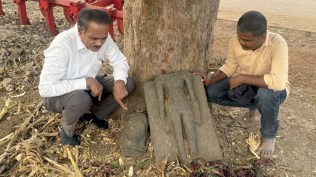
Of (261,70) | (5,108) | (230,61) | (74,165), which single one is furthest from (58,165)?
(261,70)

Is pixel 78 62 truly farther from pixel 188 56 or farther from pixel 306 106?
pixel 306 106

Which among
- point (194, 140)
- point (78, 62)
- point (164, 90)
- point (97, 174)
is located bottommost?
point (97, 174)

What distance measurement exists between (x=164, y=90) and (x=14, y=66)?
7.28ft

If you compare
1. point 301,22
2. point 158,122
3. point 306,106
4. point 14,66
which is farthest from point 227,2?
point 158,122

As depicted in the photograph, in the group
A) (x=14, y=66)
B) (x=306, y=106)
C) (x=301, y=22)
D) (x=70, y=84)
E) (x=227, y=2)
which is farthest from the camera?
(x=227, y=2)

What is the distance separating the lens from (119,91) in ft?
11.1

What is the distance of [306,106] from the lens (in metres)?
4.41

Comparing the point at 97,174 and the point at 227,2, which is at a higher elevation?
the point at 227,2

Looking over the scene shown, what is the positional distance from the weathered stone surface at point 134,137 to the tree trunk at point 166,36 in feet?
1.04

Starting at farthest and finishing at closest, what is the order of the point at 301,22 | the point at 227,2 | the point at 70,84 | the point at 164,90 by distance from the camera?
the point at 227,2 < the point at 301,22 < the point at 164,90 < the point at 70,84

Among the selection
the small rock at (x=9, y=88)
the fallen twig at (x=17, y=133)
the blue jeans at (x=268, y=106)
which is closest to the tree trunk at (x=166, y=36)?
the blue jeans at (x=268, y=106)

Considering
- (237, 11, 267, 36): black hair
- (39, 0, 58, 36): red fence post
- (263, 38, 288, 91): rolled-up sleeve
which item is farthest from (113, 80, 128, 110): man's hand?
(39, 0, 58, 36): red fence post

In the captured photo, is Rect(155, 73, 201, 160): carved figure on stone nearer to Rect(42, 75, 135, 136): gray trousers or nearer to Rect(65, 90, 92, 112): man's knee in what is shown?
Rect(42, 75, 135, 136): gray trousers

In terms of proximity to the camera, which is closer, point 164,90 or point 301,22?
point 164,90
